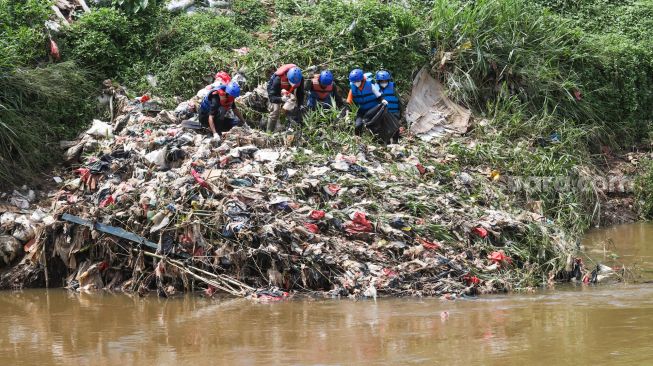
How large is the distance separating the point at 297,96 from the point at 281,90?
22 cm

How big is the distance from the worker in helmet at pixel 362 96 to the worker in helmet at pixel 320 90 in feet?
0.88

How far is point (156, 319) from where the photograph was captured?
24.6 feet

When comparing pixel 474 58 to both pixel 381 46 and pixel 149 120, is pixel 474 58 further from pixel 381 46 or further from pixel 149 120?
pixel 149 120

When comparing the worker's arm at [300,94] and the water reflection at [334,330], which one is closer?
the water reflection at [334,330]

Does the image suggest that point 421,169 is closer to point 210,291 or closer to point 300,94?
point 300,94

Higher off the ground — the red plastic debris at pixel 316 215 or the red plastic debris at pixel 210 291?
the red plastic debris at pixel 316 215

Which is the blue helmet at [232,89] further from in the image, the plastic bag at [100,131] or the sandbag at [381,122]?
the sandbag at [381,122]

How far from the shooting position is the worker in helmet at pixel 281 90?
11.6 m

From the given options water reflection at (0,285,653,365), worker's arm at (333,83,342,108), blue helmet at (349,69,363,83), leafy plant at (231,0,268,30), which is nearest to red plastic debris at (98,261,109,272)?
water reflection at (0,285,653,365)

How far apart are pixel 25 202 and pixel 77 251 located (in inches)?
76.4

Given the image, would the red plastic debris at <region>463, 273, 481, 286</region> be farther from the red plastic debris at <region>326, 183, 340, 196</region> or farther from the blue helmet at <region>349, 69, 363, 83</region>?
the blue helmet at <region>349, 69, 363, 83</region>

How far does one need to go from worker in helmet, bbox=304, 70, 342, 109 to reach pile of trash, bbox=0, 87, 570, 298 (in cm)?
188

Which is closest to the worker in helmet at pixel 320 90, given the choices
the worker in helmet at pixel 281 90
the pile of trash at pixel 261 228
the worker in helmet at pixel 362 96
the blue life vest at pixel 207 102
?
the worker in helmet at pixel 362 96

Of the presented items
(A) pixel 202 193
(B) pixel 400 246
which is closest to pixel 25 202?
(A) pixel 202 193
